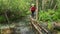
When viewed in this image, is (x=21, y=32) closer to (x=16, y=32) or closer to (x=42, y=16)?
→ (x=16, y=32)

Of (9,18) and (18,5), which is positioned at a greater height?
(18,5)

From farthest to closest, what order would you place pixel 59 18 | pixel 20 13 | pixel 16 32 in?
pixel 20 13, pixel 59 18, pixel 16 32

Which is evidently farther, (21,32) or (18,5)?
(18,5)

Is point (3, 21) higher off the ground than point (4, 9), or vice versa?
point (4, 9)

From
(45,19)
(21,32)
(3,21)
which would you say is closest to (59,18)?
(45,19)

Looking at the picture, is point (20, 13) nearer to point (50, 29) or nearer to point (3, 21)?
point (3, 21)

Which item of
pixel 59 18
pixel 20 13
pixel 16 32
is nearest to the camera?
pixel 16 32

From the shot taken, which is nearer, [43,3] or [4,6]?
[4,6]

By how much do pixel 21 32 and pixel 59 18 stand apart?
4854mm

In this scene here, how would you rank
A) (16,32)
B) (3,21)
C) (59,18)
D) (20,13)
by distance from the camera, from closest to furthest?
(16,32)
(59,18)
(3,21)
(20,13)

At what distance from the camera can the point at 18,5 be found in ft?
69.3

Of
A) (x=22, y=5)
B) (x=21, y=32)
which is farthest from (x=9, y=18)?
(x=21, y=32)

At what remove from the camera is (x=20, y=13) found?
21984mm

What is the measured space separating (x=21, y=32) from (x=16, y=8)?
18.5 ft
